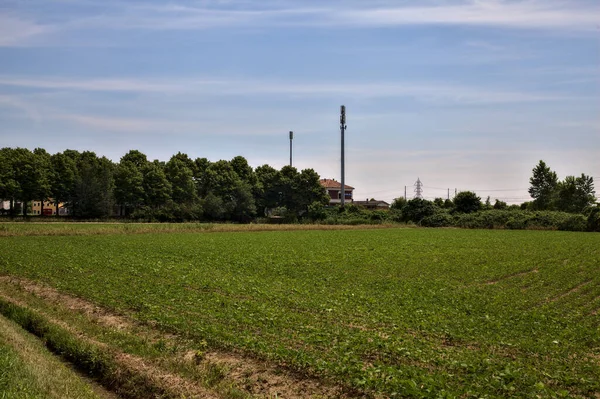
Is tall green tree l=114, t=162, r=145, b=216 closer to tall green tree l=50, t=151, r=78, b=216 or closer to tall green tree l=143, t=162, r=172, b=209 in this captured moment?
tall green tree l=143, t=162, r=172, b=209

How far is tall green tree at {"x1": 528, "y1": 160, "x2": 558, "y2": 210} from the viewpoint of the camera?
115562mm

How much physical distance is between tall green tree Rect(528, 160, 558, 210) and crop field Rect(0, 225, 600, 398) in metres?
88.6

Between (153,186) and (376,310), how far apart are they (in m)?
91.9

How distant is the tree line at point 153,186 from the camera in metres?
92.4

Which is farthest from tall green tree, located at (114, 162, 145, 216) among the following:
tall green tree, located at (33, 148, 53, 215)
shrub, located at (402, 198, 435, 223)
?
shrub, located at (402, 198, 435, 223)

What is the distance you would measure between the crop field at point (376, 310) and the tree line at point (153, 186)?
63953 millimetres

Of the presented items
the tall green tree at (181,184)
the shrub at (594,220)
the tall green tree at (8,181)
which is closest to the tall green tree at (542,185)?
the shrub at (594,220)

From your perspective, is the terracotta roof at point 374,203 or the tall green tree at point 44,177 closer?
the tall green tree at point 44,177

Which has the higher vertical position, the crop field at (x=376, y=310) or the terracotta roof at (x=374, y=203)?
the terracotta roof at (x=374, y=203)

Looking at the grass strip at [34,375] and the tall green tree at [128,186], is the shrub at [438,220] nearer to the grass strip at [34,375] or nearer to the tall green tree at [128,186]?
the tall green tree at [128,186]

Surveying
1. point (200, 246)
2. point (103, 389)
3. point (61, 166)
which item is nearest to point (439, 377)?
point (103, 389)

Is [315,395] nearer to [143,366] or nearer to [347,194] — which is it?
[143,366]

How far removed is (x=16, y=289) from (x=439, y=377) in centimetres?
1822

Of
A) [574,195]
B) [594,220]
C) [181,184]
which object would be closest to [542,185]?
[574,195]
